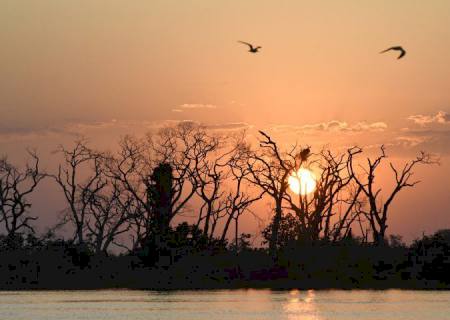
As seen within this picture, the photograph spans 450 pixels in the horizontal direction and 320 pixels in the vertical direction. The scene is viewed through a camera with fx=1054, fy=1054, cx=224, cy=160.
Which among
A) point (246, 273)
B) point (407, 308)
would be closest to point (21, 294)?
point (246, 273)

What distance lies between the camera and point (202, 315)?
59969 millimetres

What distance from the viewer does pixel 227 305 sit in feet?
221

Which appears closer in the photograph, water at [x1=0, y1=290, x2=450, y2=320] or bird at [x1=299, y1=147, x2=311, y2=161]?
water at [x1=0, y1=290, x2=450, y2=320]

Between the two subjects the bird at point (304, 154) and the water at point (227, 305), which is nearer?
the water at point (227, 305)

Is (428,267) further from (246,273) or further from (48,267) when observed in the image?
(48,267)

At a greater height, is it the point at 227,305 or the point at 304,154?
the point at 304,154

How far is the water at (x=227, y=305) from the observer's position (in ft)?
195

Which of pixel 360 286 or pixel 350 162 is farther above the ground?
pixel 350 162

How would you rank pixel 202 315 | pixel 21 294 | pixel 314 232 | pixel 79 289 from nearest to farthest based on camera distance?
pixel 202 315, pixel 21 294, pixel 79 289, pixel 314 232

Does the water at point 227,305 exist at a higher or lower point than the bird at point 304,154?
lower

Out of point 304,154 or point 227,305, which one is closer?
point 227,305

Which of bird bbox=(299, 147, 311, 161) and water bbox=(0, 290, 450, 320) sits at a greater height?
bird bbox=(299, 147, 311, 161)

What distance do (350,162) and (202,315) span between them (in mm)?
42051

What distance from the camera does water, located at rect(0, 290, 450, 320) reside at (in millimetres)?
59438
